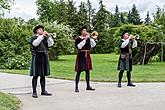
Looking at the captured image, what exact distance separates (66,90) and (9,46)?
44.1 ft

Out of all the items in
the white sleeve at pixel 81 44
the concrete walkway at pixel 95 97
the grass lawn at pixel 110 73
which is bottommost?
the concrete walkway at pixel 95 97

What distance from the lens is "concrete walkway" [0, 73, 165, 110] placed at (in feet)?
27.6

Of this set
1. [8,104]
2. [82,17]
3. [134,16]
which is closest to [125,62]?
[8,104]

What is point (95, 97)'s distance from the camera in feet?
32.1

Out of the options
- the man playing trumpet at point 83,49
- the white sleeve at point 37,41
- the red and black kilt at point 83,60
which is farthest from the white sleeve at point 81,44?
the white sleeve at point 37,41

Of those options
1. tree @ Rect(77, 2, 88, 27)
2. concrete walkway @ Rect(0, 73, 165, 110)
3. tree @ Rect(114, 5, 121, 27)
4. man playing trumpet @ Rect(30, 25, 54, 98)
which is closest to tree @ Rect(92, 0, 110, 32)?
tree @ Rect(77, 2, 88, 27)

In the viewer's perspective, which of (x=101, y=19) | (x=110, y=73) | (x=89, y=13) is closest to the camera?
(x=110, y=73)

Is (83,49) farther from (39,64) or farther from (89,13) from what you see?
(89,13)

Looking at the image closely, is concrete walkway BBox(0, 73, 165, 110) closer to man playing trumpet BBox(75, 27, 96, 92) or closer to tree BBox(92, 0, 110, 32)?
man playing trumpet BBox(75, 27, 96, 92)

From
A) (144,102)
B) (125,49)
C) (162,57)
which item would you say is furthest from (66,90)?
(162,57)

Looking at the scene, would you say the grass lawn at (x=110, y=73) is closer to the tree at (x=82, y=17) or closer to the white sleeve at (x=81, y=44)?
the white sleeve at (x=81, y=44)

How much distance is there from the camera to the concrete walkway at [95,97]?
27.6 ft

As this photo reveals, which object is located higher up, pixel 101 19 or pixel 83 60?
pixel 101 19

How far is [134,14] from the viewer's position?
8488cm
